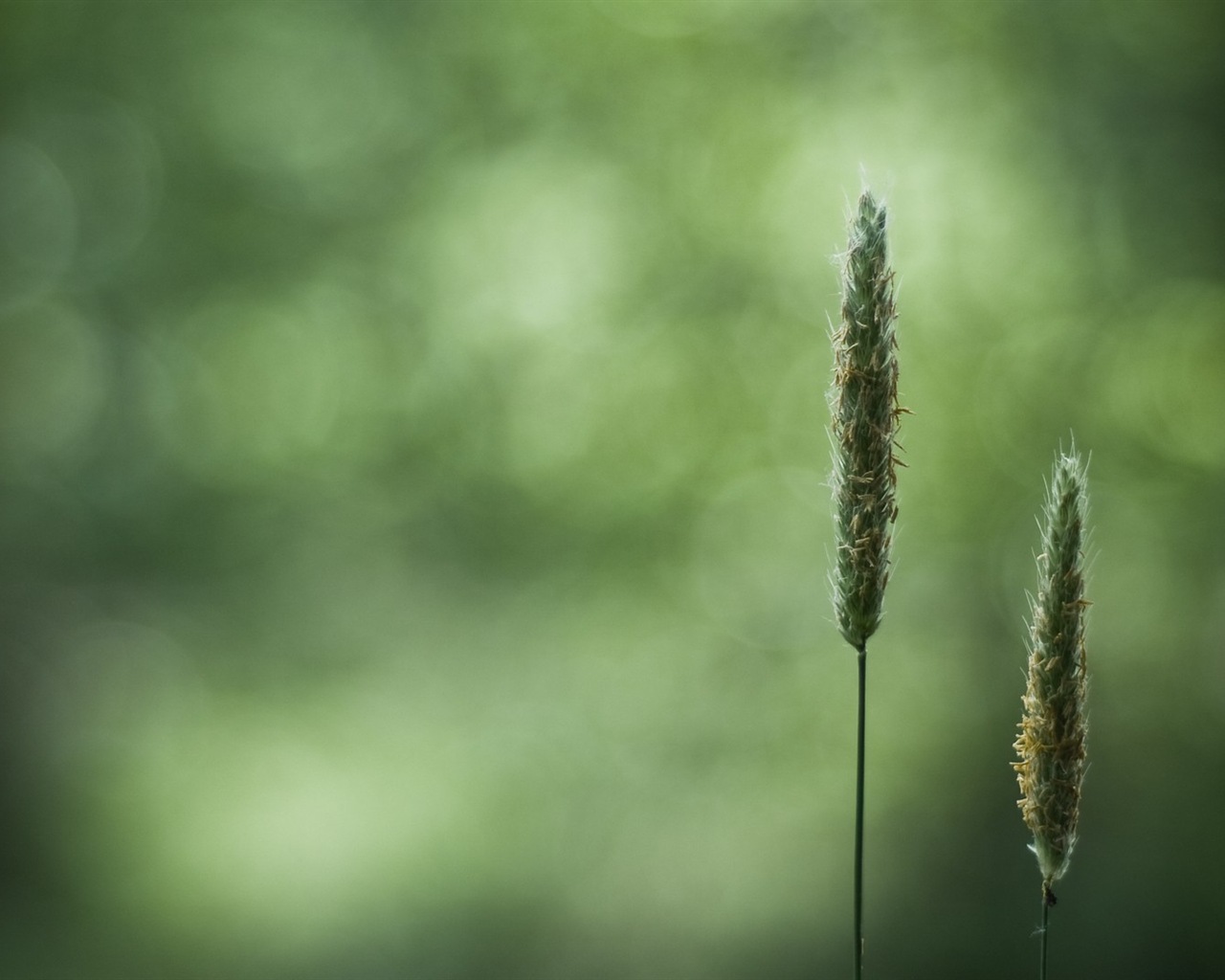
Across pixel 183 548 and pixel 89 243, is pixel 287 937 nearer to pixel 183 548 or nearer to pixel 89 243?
pixel 183 548

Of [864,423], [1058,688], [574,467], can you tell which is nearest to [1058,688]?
[1058,688]

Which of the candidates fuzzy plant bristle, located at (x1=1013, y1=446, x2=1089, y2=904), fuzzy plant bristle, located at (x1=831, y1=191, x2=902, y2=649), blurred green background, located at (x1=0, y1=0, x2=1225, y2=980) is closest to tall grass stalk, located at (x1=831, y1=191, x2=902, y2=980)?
fuzzy plant bristle, located at (x1=831, y1=191, x2=902, y2=649)

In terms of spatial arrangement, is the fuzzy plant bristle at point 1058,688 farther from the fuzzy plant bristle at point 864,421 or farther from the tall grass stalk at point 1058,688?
the fuzzy plant bristle at point 864,421

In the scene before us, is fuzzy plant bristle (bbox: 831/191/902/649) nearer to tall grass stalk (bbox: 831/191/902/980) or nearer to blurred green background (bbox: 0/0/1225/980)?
tall grass stalk (bbox: 831/191/902/980)

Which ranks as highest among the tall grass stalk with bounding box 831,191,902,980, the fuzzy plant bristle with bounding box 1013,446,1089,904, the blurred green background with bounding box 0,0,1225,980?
the blurred green background with bounding box 0,0,1225,980

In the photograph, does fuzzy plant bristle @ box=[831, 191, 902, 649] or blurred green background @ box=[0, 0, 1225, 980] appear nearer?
fuzzy plant bristle @ box=[831, 191, 902, 649]

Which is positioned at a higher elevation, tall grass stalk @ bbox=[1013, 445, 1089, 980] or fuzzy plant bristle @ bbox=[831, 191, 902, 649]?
fuzzy plant bristle @ bbox=[831, 191, 902, 649]
